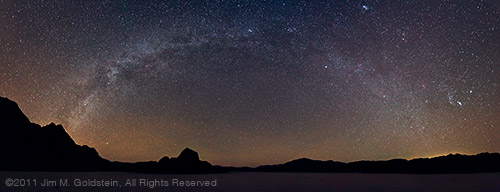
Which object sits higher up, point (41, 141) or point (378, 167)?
point (41, 141)

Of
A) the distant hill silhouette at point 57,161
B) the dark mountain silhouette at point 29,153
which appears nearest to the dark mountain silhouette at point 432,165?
the distant hill silhouette at point 57,161

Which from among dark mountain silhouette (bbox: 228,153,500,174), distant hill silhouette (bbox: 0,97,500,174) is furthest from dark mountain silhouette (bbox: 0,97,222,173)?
dark mountain silhouette (bbox: 228,153,500,174)

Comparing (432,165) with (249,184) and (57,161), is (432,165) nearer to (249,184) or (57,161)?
(249,184)

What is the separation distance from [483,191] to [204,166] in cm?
16051

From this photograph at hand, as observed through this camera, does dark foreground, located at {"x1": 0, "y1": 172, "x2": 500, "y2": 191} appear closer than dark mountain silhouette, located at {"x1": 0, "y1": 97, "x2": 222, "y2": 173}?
Yes

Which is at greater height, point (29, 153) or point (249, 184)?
point (29, 153)

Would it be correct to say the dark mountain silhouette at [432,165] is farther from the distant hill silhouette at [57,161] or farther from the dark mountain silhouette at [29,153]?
the dark mountain silhouette at [29,153]

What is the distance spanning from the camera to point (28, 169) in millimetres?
170250

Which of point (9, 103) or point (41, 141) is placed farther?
point (41, 141)

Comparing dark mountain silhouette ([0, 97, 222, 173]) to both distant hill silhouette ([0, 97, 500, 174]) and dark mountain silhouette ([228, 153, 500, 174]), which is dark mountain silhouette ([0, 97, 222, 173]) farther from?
dark mountain silhouette ([228, 153, 500, 174])

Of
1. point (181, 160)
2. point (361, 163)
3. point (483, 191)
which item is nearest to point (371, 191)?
point (483, 191)

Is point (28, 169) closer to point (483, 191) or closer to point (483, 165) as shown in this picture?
point (483, 191)

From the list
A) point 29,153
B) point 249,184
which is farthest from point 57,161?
point 249,184

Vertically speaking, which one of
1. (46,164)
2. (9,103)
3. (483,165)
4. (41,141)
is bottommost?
(483,165)
